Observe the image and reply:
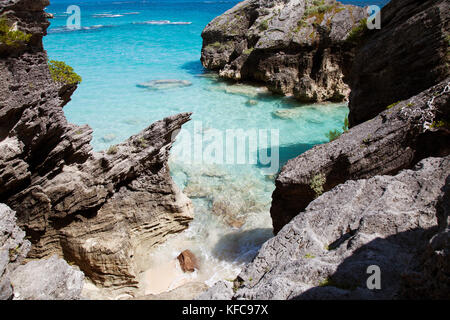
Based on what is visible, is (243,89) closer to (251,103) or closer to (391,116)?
(251,103)

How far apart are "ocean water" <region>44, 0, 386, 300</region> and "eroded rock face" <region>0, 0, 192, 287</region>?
1394 millimetres

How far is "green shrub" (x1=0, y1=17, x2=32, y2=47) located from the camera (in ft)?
24.3

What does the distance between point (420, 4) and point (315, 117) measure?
42.5 ft

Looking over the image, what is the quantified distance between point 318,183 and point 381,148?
1.80 m

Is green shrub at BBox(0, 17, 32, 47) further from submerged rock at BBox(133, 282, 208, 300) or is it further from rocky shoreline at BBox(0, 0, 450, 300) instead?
submerged rock at BBox(133, 282, 208, 300)

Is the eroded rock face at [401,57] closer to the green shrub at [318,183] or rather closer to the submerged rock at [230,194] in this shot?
the green shrub at [318,183]

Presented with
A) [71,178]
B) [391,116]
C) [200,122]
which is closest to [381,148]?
[391,116]

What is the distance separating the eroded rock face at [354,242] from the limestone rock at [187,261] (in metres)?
6.37

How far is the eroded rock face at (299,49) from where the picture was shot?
24516 mm

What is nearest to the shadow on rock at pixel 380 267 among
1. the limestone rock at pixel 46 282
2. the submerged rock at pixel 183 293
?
the limestone rock at pixel 46 282

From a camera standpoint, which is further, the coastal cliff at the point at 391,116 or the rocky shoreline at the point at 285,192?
the coastal cliff at the point at 391,116

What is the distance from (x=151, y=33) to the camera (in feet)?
198

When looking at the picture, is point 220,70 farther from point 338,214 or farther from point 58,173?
point 338,214
